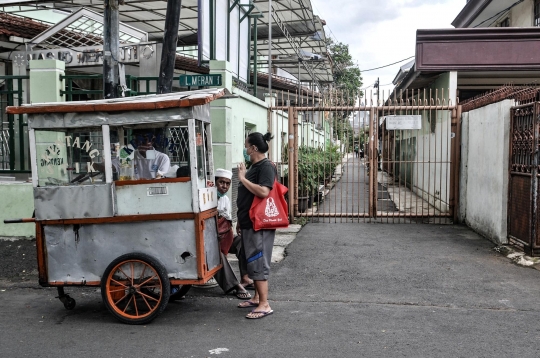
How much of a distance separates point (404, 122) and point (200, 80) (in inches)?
188

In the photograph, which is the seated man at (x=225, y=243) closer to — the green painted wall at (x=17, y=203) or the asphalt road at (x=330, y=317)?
the asphalt road at (x=330, y=317)

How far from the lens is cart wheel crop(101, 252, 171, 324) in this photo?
15.7ft

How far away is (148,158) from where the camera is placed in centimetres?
537

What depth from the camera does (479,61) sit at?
11.9 meters

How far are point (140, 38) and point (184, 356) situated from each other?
880 centimetres

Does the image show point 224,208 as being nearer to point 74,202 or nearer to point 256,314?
point 256,314

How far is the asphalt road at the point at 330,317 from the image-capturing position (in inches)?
166

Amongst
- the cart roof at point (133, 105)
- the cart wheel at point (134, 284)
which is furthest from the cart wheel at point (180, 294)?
the cart roof at point (133, 105)

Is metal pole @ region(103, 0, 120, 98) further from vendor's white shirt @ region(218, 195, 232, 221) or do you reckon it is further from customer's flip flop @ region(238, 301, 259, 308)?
customer's flip flop @ region(238, 301, 259, 308)

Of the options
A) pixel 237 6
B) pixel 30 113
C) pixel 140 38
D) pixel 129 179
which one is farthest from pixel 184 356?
pixel 237 6

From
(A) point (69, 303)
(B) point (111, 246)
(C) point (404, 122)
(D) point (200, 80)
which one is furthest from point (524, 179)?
(A) point (69, 303)

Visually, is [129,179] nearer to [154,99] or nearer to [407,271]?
[154,99]

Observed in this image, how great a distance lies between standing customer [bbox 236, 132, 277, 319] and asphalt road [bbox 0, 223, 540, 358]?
12.7 inches

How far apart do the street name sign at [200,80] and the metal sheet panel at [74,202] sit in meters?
3.29
